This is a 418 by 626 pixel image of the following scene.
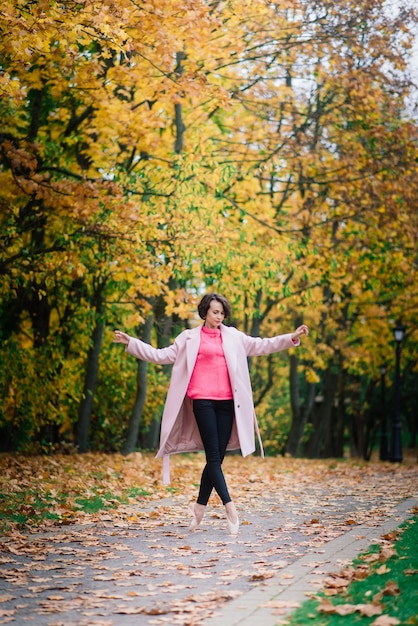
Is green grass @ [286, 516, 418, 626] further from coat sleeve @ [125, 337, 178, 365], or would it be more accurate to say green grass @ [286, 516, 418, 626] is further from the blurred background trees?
the blurred background trees

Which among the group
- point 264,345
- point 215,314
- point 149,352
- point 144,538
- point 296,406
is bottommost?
point 144,538

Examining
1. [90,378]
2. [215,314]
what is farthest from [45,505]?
[90,378]

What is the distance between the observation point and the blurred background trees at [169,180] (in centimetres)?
1452

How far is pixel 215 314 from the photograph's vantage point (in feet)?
29.1

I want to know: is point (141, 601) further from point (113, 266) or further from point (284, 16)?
point (284, 16)

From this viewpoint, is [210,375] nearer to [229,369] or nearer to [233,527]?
[229,369]

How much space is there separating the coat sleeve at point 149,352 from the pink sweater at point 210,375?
28cm

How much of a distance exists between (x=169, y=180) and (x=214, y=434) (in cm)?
911

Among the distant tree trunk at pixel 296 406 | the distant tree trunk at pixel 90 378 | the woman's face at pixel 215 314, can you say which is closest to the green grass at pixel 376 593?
the woman's face at pixel 215 314

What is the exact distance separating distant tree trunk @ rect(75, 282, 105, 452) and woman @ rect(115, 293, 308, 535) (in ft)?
38.2

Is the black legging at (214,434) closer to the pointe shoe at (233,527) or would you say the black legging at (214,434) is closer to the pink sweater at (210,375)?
the pink sweater at (210,375)

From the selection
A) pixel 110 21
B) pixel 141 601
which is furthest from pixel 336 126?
pixel 141 601

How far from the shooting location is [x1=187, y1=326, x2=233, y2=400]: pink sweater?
8.78 m

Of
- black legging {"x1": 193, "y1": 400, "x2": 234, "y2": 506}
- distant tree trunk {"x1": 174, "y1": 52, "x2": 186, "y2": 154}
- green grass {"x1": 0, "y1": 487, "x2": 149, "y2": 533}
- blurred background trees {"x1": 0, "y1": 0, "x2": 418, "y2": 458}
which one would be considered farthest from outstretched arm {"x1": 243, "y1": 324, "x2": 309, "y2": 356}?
A: distant tree trunk {"x1": 174, "y1": 52, "x2": 186, "y2": 154}
